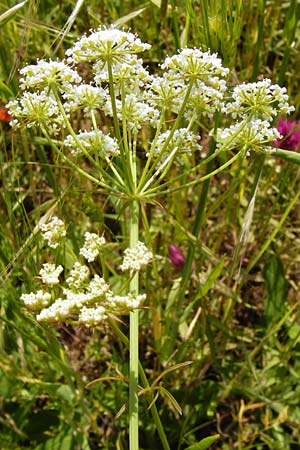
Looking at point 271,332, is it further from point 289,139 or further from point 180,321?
point 289,139

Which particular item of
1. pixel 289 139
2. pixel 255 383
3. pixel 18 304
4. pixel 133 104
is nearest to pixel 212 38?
pixel 133 104

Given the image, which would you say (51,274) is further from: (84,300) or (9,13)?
(9,13)

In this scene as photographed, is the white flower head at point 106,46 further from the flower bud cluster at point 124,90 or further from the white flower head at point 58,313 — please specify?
the white flower head at point 58,313

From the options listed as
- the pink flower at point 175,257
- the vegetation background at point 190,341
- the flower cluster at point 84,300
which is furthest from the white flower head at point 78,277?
the pink flower at point 175,257

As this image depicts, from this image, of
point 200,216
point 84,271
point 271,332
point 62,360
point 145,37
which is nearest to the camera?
point 84,271

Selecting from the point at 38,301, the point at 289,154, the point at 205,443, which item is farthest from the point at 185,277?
the point at 38,301

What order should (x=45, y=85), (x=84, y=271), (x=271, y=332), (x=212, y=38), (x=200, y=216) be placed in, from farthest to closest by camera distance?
(x=271, y=332) < (x=200, y=216) < (x=212, y=38) < (x=45, y=85) < (x=84, y=271)

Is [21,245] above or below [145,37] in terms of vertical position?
below
